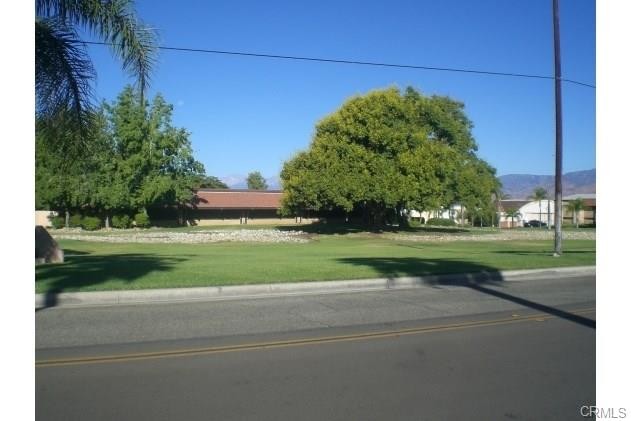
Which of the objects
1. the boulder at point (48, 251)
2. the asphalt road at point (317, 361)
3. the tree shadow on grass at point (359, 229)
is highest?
the boulder at point (48, 251)

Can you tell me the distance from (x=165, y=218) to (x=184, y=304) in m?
53.0

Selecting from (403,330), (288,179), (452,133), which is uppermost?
(452,133)

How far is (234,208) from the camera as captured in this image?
6544 cm

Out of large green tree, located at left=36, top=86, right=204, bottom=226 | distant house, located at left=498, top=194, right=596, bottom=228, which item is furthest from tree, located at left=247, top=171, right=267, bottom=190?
large green tree, located at left=36, top=86, right=204, bottom=226

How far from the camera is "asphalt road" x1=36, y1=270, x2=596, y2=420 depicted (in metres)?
5.32

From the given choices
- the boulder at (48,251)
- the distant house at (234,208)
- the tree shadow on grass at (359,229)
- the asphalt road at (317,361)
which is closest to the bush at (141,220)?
the distant house at (234,208)

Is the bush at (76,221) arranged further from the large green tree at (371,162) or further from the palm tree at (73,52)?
the palm tree at (73,52)

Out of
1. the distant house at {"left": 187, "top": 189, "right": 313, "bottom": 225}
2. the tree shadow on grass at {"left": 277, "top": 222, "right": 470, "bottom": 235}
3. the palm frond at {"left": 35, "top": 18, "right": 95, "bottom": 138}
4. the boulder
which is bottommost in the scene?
the tree shadow on grass at {"left": 277, "top": 222, "right": 470, "bottom": 235}

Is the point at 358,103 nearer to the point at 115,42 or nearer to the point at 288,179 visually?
the point at 288,179

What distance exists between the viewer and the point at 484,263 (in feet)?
61.4

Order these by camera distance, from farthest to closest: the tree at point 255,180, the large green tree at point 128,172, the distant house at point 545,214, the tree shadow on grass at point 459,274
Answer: the tree at point 255,180 → the distant house at point 545,214 → the large green tree at point 128,172 → the tree shadow on grass at point 459,274

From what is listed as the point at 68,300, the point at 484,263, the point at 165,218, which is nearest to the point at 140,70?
the point at 68,300

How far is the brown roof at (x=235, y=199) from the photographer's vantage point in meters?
63.6

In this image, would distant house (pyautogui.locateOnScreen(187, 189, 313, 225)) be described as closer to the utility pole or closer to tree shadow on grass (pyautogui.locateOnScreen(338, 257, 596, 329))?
the utility pole
